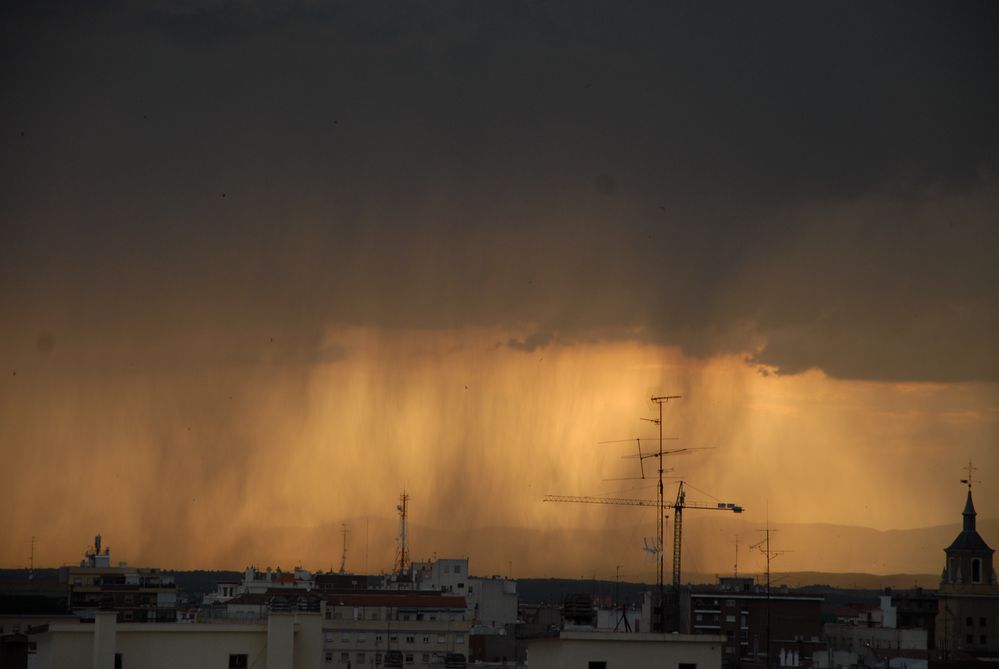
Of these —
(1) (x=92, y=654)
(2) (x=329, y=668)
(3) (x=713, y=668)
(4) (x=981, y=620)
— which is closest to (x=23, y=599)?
(2) (x=329, y=668)

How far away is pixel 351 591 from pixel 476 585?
43.5 feet

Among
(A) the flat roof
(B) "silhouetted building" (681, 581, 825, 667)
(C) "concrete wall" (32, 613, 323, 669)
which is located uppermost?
(A) the flat roof

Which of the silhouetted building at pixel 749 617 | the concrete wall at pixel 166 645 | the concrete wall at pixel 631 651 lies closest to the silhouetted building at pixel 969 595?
the silhouetted building at pixel 749 617

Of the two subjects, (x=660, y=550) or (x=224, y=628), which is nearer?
(x=224, y=628)

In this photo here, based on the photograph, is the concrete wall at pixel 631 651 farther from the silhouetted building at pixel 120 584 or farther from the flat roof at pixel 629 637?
the silhouetted building at pixel 120 584

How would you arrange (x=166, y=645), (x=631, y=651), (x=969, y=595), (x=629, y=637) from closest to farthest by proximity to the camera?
(x=629, y=637)
(x=631, y=651)
(x=166, y=645)
(x=969, y=595)

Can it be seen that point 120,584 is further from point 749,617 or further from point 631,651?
point 631,651

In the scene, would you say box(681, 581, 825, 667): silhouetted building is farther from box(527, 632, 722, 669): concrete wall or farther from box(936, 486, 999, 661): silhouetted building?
box(527, 632, 722, 669): concrete wall

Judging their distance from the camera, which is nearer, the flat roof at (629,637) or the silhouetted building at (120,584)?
the flat roof at (629,637)

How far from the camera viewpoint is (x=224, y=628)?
33281 millimetres

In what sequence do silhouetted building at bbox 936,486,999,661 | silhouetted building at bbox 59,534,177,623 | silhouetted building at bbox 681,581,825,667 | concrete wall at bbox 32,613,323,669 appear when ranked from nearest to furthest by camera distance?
concrete wall at bbox 32,613,323,669, silhouetted building at bbox 59,534,177,623, silhouetted building at bbox 681,581,825,667, silhouetted building at bbox 936,486,999,661

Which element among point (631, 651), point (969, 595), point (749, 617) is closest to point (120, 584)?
point (749, 617)

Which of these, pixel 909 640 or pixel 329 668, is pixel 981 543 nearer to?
pixel 909 640

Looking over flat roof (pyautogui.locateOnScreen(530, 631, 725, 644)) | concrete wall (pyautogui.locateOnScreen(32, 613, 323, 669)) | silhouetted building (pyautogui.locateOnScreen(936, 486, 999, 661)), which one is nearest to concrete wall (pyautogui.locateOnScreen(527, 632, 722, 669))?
flat roof (pyautogui.locateOnScreen(530, 631, 725, 644))
